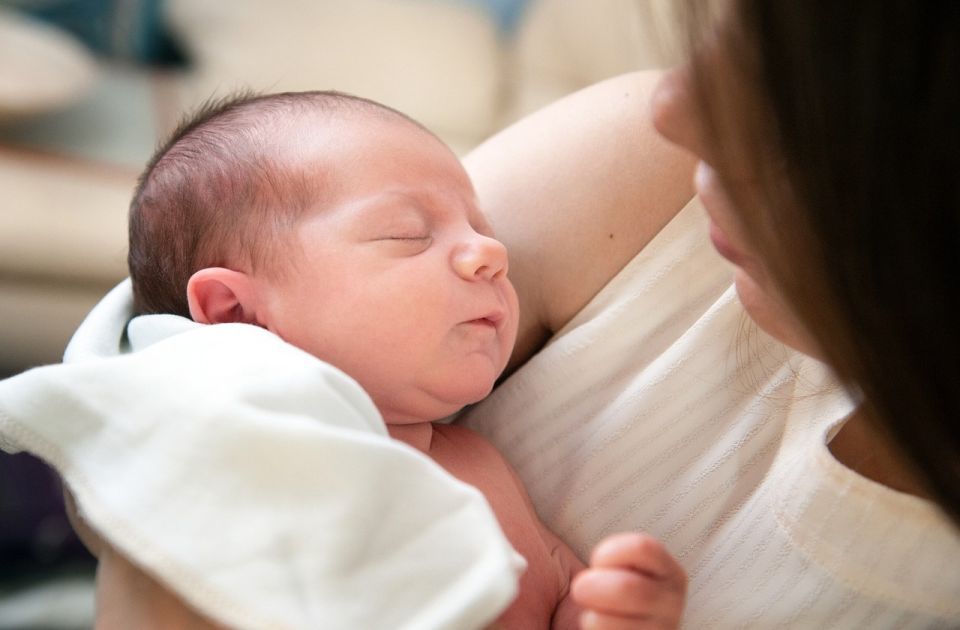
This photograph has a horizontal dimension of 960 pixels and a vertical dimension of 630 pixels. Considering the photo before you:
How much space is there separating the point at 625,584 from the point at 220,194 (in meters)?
0.45

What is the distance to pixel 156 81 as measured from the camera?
2160 mm

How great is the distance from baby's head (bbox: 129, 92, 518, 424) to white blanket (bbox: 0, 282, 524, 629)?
10cm

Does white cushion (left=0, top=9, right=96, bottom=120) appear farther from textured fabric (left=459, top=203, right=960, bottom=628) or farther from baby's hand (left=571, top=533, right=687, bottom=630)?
baby's hand (left=571, top=533, right=687, bottom=630)

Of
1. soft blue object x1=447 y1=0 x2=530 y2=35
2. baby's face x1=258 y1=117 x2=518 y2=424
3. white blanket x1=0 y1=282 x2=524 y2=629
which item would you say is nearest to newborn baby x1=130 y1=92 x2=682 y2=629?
baby's face x1=258 y1=117 x2=518 y2=424

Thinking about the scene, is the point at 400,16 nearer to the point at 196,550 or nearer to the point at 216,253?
the point at 216,253

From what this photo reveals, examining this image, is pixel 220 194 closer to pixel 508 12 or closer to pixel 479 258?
pixel 479 258

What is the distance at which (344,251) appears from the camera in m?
0.72

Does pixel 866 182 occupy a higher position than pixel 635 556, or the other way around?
pixel 866 182

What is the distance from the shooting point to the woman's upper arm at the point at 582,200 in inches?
32.9

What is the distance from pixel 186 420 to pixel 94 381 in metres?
0.09

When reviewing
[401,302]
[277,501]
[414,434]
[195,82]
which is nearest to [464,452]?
[414,434]

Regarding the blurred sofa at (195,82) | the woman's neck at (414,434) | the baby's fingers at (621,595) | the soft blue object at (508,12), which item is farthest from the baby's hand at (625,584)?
the soft blue object at (508,12)

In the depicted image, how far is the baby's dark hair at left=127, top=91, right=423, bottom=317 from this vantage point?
0.75 meters

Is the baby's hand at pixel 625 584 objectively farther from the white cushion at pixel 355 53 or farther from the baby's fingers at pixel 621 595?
the white cushion at pixel 355 53
